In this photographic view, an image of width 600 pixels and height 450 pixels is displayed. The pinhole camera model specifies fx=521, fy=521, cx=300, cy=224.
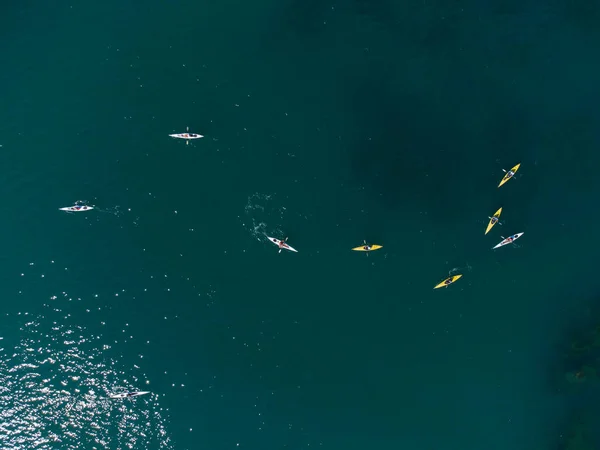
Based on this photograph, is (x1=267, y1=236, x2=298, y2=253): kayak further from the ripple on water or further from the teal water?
the ripple on water

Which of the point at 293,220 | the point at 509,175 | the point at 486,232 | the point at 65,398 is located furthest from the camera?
the point at 509,175

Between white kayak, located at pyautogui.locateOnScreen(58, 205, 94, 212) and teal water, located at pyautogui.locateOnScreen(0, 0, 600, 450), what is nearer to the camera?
teal water, located at pyautogui.locateOnScreen(0, 0, 600, 450)

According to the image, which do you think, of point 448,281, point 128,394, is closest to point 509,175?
point 448,281

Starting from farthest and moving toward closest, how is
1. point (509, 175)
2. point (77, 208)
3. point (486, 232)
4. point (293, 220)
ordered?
point (509, 175) → point (486, 232) → point (293, 220) → point (77, 208)

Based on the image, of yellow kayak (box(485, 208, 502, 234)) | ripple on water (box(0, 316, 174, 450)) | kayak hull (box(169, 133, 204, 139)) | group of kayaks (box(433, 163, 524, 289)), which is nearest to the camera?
ripple on water (box(0, 316, 174, 450))

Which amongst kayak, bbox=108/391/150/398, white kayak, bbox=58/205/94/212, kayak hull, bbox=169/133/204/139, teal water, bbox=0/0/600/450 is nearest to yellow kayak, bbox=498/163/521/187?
teal water, bbox=0/0/600/450

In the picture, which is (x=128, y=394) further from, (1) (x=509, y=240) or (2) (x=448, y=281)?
(1) (x=509, y=240)

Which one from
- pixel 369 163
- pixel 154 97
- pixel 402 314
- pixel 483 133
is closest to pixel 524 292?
pixel 402 314
